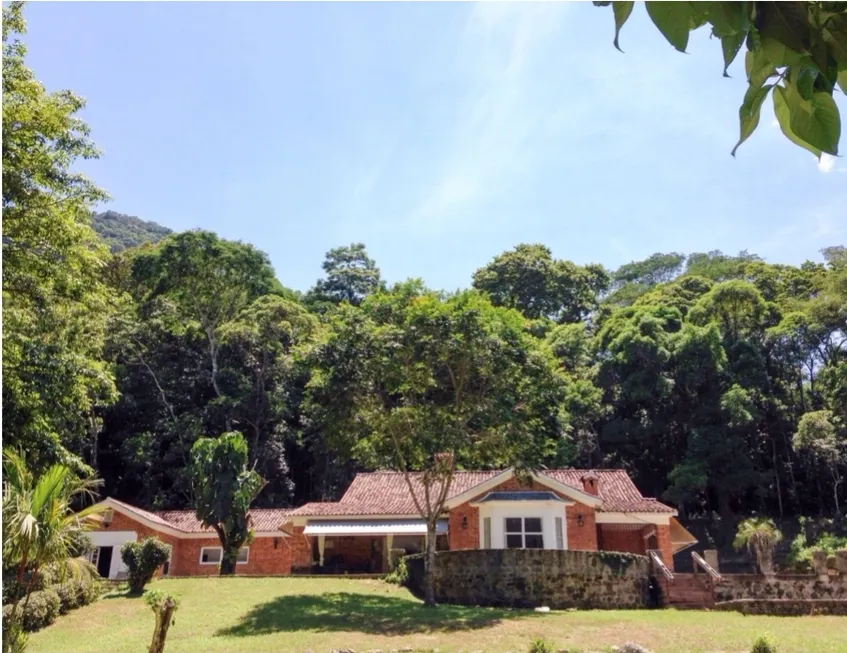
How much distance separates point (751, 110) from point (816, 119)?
0.11 m

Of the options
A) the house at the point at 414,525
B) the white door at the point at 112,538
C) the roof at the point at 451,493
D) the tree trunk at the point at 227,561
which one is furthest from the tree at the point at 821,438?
the white door at the point at 112,538

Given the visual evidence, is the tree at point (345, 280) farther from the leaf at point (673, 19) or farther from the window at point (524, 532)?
the leaf at point (673, 19)

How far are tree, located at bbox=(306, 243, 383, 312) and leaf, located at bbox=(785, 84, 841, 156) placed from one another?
173 feet

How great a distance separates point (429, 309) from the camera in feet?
62.6

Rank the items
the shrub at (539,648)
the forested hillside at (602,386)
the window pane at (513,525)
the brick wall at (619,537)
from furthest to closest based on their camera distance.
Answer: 1. the forested hillside at (602,386)
2. the brick wall at (619,537)
3. the window pane at (513,525)
4. the shrub at (539,648)

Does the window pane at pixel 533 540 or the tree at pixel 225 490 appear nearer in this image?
the window pane at pixel 533 540

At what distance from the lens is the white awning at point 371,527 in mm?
25953

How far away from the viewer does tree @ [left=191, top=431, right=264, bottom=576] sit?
2555cm

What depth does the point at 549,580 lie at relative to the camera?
19.2 metres

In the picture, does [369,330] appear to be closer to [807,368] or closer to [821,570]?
[821,570]

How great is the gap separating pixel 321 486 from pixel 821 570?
26.0m

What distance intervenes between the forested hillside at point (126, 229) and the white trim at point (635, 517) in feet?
277

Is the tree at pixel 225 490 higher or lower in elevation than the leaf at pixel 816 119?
higher

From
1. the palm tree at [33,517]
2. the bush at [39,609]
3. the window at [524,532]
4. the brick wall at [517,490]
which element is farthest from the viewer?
the window at [524,532]
